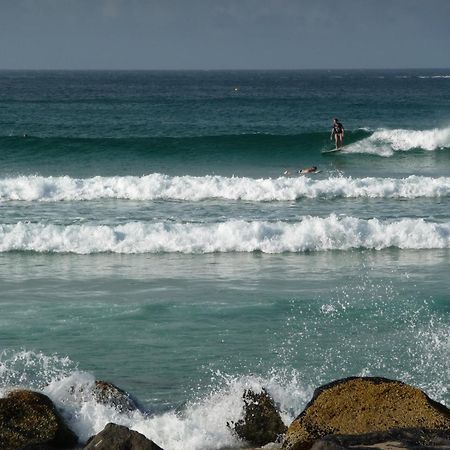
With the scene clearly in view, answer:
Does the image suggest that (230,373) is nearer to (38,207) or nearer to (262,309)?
(262,309)

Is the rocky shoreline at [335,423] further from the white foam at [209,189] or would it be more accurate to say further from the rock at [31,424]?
the white foam at [209,189]

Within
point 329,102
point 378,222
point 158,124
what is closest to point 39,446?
point 378,222

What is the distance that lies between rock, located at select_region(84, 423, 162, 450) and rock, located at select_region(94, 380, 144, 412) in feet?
5.98

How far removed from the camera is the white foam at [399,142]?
38.6 meters

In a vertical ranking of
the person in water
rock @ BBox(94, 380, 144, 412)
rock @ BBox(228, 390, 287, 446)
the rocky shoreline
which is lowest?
rock @ BBox(228, 390, 287, 446)

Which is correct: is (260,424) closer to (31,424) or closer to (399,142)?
(31,424)

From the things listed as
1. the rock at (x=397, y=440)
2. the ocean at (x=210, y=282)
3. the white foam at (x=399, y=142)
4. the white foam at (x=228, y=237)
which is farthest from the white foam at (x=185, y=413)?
the white foam at (x=399, y=142)

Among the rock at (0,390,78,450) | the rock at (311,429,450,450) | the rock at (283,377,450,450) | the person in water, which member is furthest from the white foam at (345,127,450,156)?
the rock at (311,429,450,450)

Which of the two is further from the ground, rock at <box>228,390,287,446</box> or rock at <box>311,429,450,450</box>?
rock at <box>311,429,450,450</box>

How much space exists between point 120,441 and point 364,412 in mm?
2128

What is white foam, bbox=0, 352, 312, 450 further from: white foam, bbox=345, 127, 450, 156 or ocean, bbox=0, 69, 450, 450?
white foam, bbox=345, 127, 450, 156

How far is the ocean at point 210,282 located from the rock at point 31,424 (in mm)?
430

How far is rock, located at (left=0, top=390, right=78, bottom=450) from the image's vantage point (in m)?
8.45

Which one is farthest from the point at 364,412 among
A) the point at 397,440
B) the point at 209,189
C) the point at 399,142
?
the point at 399,142
